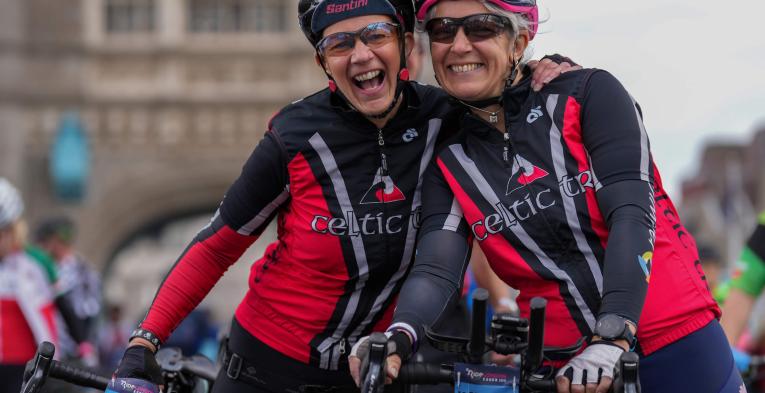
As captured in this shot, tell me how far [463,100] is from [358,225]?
59cm

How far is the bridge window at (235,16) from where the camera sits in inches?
996

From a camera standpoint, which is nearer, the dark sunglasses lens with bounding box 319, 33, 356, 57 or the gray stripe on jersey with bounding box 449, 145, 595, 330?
the gray stripe on jersey with bounding box 449, 145, 595, 330

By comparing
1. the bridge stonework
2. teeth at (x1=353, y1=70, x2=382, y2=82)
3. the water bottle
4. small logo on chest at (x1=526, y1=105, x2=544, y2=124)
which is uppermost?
teeth at (x1=353, y1=70, x2=382, y2=82)

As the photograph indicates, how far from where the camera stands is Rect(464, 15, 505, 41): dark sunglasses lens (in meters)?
3.56

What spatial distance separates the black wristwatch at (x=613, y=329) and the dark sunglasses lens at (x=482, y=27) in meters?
0.97

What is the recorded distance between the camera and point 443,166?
3.74 m

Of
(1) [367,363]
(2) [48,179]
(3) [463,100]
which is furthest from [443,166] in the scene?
(2) [48,179]

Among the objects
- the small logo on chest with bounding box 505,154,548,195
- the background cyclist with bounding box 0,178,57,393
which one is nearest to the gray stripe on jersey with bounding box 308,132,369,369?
the small logo on chest with bounding box 505,154,548,195

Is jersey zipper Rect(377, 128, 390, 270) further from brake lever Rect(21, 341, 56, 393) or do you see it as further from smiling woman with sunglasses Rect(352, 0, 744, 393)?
brake lever Rect(21, 341, 56, 393)

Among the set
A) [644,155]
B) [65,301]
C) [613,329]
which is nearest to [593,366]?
[613,329]

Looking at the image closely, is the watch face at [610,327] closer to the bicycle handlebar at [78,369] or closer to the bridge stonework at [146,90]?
the bicycle handlebar at [78,369]

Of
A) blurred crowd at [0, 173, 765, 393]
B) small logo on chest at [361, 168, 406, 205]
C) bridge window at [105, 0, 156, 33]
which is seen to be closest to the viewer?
small logo on chest at [361, 168, 406, 205]

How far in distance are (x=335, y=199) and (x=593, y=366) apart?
1.28 metres

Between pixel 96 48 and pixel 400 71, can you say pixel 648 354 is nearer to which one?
pixel 400 71
